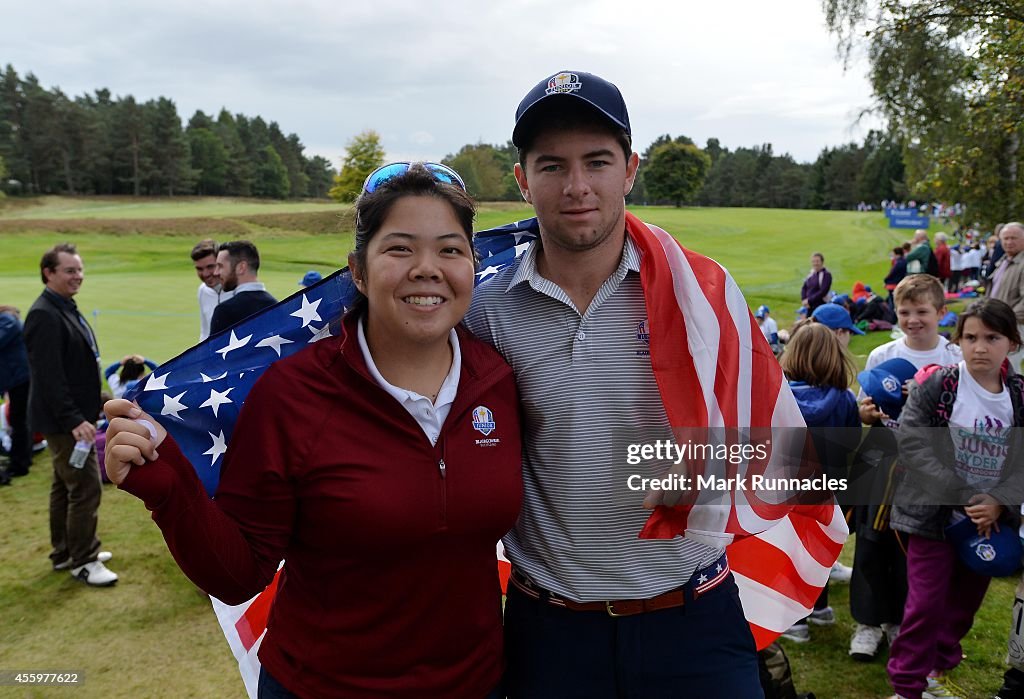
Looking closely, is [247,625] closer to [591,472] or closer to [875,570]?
[591,472]

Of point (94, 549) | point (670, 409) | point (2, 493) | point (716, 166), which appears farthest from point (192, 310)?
point (716, 166)

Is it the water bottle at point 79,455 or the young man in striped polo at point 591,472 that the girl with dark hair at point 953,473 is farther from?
the water bottle at point 79,455

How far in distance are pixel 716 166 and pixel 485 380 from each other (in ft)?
298

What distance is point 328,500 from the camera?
75.5 inches

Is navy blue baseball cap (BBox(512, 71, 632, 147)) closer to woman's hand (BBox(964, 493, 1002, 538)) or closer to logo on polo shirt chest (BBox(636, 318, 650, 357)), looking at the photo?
logo on polo shirt chest (BBox(636, 318, 650, 357))

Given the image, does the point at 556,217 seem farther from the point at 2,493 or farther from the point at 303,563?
the point at 2,493

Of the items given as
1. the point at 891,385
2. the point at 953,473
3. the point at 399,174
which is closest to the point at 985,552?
the point at 953,473

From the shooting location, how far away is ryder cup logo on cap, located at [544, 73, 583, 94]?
2334mm

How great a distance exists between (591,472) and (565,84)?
1288mm

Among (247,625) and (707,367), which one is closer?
(707,367)

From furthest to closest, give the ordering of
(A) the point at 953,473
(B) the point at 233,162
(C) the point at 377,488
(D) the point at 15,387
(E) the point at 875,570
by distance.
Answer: (B) the point at 233,162 < (D) the point at 15,387 < (E) the point at 875,570 < (A) the point at 953,473 < (C) the point at 377,488

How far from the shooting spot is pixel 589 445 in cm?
225

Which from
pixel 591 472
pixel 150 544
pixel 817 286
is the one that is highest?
pixel 591 472

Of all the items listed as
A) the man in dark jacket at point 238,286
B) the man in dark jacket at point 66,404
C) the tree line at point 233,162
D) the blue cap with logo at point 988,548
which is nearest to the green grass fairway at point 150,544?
the man in dark jacket at point 66,404
